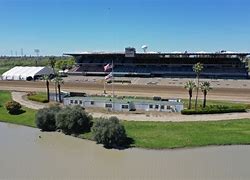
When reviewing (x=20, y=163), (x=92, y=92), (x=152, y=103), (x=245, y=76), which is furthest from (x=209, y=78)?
(x=20, y=163)

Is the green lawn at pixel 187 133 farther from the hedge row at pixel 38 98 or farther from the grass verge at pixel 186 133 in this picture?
the hedge row at pixel 38 98

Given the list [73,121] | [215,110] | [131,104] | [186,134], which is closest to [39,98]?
[131,104]

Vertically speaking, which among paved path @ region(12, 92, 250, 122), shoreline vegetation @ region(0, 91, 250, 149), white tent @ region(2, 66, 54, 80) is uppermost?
white tent @ region(2, 66, 54, 80)

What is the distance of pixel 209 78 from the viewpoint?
133 m

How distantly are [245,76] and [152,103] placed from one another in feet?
233

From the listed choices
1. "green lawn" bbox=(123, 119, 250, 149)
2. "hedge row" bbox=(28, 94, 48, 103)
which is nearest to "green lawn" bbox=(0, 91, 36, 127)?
"hedge row" bbox=(28, 94, 48, 103)

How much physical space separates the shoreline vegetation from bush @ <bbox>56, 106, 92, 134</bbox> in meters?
1.87

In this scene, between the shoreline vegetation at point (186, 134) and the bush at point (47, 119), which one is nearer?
the shoreline vegetation at point (186, 134)

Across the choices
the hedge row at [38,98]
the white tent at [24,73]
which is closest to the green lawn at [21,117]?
the hedge row at [38,98]

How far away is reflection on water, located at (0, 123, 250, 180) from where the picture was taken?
4097 centimetres

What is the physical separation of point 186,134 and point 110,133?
41.4 feet

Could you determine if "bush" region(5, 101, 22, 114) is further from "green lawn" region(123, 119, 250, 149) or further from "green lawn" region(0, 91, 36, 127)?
"green lawn" region(123, 119, 250, 149)

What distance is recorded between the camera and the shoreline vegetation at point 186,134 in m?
52.6

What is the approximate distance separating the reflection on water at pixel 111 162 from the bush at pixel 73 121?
8.27 ft
